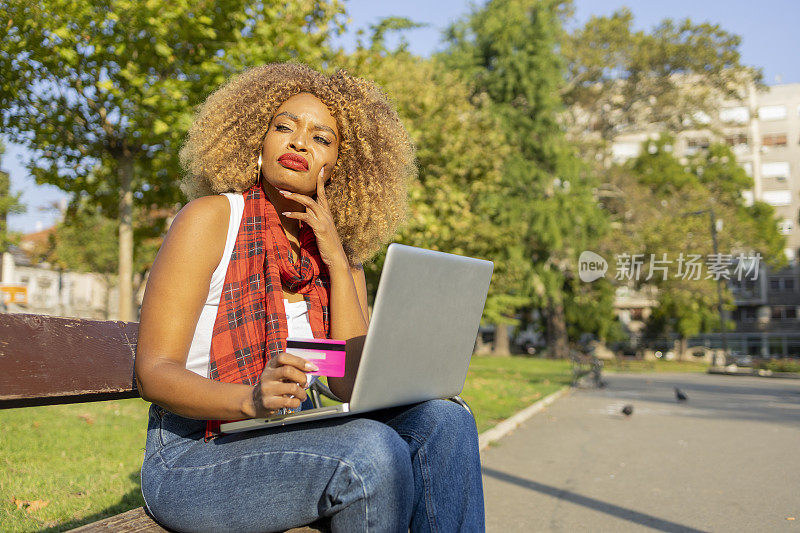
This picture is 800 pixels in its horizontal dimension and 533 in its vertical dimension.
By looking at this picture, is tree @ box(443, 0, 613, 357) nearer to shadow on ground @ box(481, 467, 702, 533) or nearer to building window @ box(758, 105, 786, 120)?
shadow on ground @ box(481, 467, 702, 533)

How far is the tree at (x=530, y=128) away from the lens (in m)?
27.8

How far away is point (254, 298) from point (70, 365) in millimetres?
620

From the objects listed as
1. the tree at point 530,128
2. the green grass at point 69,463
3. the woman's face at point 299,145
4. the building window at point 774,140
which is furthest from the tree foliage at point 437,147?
the building window at point 774,140

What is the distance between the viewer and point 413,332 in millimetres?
1847

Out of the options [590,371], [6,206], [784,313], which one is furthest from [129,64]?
[784,313]

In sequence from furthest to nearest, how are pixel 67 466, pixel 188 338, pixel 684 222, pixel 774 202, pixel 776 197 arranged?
pixel 776 197 < pixel 774 202 < pixel 684 222 < pixel 67 466 < pixel 188 338

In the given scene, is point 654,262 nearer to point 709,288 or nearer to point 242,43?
point 709,288

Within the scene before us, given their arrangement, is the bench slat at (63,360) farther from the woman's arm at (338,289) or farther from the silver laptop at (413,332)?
the woman's arm at (338,289)

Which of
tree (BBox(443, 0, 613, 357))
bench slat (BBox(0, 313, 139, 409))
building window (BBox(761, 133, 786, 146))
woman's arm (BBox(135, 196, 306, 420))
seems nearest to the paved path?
bench slat (BBox(0, 313, 139, 409))

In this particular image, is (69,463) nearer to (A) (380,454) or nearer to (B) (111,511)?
(B) (111,511)

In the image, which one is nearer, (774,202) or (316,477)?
(316,477)

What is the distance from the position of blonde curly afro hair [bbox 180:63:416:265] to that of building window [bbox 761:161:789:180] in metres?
59.2

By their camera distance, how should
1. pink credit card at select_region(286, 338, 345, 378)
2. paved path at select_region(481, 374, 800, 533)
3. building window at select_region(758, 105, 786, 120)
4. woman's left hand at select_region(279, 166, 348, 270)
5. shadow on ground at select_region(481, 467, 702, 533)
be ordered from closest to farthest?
1. pink credit card at select_region(286, 338, 345, 378)
2. woman's left hand at select_region(279, 166, 348, 270)
3. shadow on ground at select_region(481, 467, 702, 533)
4. paved path at select_region(481, 374, 800, 533)
5. building window at select_region(758, 105, 786, 120)

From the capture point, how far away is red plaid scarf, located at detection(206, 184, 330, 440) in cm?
206
